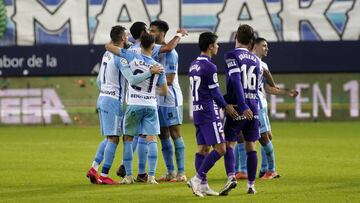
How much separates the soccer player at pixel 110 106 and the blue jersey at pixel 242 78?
2.41m

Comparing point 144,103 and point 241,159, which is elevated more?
point 144,103

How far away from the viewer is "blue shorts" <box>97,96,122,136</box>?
15.9 meters

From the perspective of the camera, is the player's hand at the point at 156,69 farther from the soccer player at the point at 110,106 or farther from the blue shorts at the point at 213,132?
the blue shorts at the point at 213,132

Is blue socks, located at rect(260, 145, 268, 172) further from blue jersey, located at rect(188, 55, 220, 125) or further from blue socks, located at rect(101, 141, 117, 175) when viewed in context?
blue jersey, located at rect(188, 55, 220, 125)

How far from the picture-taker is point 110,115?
52.4 feet

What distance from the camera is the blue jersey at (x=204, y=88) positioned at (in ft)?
45.2

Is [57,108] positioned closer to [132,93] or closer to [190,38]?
[190,38]

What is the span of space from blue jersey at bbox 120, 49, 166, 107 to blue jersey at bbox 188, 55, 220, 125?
59.3 inches

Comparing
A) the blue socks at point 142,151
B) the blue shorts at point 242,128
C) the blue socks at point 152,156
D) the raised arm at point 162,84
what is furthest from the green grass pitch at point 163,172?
the raised arm at point 162,84

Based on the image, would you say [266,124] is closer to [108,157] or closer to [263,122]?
[263,122]

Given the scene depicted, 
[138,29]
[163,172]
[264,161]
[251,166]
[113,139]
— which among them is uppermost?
[138,29]

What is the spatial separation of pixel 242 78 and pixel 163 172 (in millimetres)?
4613

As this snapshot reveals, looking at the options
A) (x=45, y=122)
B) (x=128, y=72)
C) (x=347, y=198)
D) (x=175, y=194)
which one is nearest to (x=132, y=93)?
(x=128, y=72)

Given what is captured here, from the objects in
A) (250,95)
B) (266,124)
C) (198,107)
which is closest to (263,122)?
(266,124)
